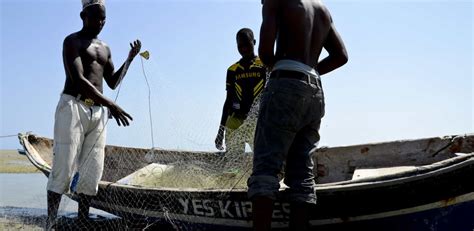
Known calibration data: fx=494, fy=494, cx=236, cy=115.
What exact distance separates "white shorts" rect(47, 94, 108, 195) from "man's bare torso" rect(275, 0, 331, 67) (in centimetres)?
245

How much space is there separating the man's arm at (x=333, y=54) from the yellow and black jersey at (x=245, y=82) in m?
2.35

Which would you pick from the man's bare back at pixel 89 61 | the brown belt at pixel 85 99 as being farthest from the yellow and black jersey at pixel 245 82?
the brown belt at pixel 85 99

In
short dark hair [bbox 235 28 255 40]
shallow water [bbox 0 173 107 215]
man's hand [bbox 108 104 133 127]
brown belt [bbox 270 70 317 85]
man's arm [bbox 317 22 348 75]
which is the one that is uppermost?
short dark hair [bbox 235 28 255 40]

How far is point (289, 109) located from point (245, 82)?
3.03 metres

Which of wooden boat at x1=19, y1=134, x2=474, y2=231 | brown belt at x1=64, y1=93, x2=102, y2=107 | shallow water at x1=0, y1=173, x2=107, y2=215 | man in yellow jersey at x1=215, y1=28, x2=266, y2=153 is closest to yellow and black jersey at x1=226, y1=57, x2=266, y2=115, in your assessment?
man in yellow jersey at x1=215, y1=28, x2=266, y2=153

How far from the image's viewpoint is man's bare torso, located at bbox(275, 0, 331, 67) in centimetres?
343

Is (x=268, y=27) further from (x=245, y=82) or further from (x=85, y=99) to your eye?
(x=245, y=82)

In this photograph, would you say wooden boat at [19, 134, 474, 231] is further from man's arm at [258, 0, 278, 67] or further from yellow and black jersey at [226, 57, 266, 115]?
yellow and black jersey at [226, 57, 266, 115]

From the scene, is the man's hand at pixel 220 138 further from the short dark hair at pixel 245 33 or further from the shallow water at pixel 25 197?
the shallow water at pixel 25 197

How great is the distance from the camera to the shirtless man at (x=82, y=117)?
16.2 ft

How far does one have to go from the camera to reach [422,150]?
517cm

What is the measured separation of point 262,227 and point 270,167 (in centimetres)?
41

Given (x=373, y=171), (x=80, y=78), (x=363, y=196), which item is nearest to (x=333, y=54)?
(x=363, y=196)

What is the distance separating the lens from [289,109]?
11.1 feet
